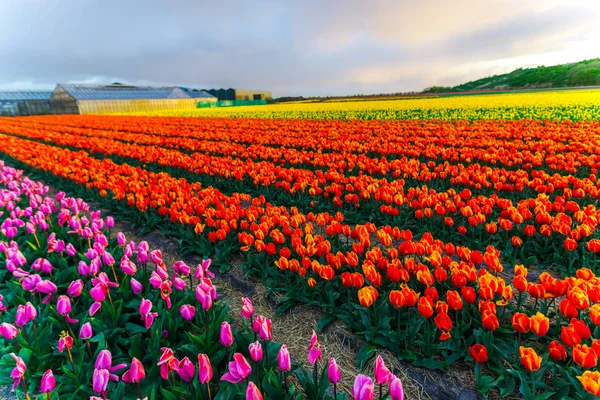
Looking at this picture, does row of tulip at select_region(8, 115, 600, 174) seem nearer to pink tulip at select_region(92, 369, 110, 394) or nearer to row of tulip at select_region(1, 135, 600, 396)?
row of tulip at select_region(1, 135, 600, 396)

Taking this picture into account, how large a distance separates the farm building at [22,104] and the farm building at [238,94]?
37134mm

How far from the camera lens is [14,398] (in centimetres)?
293

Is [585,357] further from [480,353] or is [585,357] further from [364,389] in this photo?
[364,389]

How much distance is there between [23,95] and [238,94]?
47.4 metres

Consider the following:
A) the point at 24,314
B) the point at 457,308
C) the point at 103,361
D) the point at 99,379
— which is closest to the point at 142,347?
the point at 24,314

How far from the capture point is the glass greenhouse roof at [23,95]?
6172 centimetres

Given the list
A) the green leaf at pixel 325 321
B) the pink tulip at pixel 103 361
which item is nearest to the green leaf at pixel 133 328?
the pink tulip at pixel 103 361

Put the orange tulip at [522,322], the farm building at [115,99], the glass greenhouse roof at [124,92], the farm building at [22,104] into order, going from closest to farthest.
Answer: the orange tulip at [522,322] → the farm building at [115,99] → the farm building at [22,104] → the glass greenhouse roof at [124,92]

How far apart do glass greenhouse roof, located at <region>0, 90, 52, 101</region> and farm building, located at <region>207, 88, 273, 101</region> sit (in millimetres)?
35659

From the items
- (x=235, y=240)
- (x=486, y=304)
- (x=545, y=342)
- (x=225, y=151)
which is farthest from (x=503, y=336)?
(x=225, y=151)

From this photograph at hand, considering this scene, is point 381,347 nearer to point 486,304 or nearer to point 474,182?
point 486,304

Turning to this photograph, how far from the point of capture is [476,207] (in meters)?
4.71

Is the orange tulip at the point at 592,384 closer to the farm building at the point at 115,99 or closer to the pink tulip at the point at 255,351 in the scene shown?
the pink tulip at the point at 255,351

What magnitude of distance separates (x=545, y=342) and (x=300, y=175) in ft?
16.6
